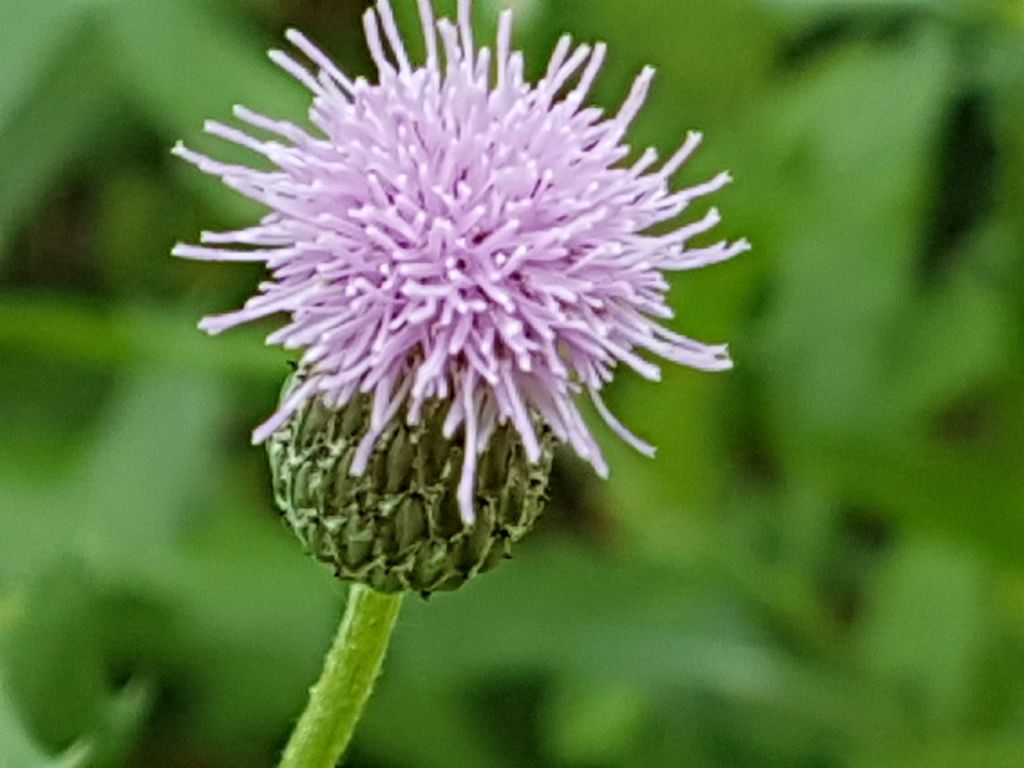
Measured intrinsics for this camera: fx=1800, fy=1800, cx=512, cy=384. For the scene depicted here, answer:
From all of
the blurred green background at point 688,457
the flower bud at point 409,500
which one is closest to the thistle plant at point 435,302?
the flower bud at point 409,500

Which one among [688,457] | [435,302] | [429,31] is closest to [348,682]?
[435,302]

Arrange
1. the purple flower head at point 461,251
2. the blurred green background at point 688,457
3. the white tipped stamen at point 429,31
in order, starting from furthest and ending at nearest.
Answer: the blurred green background at point 688,457, the white tipped stamen at point 429,31, the purple flower head at point 461,251

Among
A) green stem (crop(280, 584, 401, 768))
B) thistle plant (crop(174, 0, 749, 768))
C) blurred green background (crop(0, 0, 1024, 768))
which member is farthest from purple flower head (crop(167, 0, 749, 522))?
blurred green background (crop(0, 0, 1024, 768))

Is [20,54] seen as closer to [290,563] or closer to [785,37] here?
[290,563]

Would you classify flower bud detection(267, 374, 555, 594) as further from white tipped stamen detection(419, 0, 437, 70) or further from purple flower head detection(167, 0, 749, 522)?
white tipped stamen detection(419, 0, 437, 70)

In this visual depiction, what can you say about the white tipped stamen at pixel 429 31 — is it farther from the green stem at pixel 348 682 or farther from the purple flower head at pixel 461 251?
the green stem at pixel 348 682

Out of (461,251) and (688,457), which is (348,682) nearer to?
(461,251)

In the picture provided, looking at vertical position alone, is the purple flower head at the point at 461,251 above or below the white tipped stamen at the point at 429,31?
below

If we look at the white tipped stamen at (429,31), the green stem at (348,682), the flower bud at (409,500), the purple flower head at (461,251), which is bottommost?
the green stem at (348,682)
